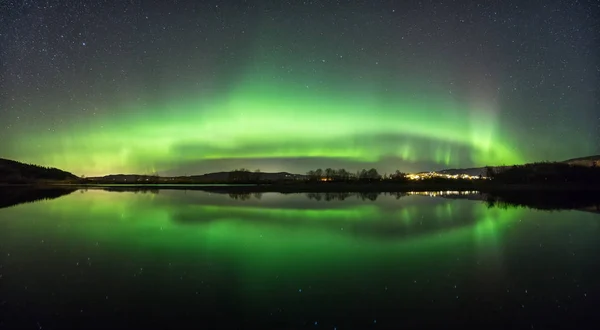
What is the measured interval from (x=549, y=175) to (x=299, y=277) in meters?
132

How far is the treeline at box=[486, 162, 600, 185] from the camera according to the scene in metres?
114

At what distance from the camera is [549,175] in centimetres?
12181

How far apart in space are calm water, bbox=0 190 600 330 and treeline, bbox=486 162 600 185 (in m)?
109

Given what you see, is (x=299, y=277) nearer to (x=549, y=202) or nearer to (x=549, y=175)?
(x=549, y=202)

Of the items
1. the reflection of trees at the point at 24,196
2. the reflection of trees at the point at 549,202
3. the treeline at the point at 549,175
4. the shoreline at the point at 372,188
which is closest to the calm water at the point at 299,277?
the reflection of trees at the point at 549,202

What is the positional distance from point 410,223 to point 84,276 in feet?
60.6

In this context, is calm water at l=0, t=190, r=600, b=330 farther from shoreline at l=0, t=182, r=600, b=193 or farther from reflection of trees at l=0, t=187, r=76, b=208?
shoreline at l=0, t=182, r=600, b=193

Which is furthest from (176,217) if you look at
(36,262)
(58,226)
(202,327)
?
(202,327)

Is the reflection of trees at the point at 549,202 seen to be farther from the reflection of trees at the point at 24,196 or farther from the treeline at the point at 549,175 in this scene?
the treeline at the point at 549,175

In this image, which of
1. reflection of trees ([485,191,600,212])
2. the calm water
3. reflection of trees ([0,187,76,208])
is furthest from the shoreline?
the calm water

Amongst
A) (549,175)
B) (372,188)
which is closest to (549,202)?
(372,188)

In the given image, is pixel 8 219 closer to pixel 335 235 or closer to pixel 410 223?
pixel 335 235

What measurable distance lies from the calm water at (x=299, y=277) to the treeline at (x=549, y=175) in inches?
4279

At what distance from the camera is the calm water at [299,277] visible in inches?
352
